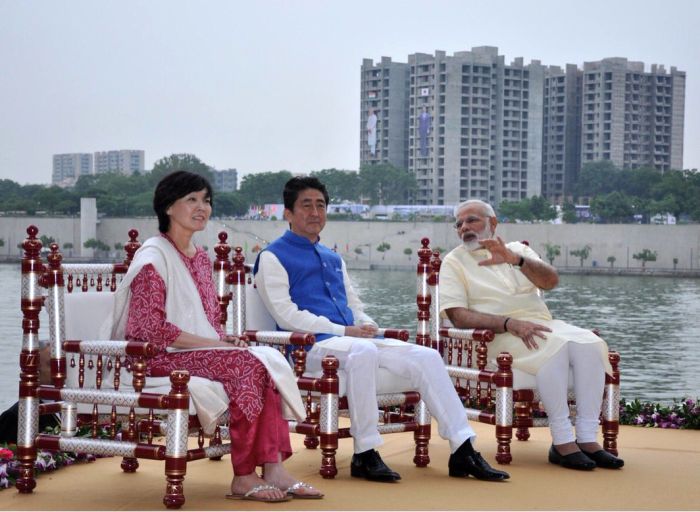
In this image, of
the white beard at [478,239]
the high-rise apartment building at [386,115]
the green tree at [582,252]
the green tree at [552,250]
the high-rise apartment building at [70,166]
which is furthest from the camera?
the high-rise apartment building at [70,166]

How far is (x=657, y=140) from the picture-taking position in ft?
311

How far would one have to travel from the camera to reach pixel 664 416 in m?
4.92

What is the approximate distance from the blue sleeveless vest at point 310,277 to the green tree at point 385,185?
83183mm

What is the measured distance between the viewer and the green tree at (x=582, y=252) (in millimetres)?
65500

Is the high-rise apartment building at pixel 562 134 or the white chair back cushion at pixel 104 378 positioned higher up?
the high-rise apartment building at pixel 562 134

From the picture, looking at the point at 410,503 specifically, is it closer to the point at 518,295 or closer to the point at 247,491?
the point at 247,491

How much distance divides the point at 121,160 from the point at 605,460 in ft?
356

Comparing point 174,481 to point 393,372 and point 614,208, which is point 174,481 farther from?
point 614,208

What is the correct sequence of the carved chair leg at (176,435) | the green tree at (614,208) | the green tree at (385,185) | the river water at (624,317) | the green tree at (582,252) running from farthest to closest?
the green tree at (385,185), the green tree at (614,208), the green tree at (582,252), the river water at (624,317), the carved chair leg at (176,435)

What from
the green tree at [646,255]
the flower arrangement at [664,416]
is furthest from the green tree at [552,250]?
the flower arrangement at [664,416]

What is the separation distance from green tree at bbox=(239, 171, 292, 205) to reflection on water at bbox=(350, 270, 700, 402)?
22.8m

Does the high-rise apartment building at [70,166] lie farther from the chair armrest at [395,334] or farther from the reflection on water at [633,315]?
the chair armrest at [395,334]

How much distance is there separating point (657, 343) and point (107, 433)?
1398 inches

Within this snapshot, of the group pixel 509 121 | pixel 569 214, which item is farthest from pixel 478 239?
pixel 509 121
